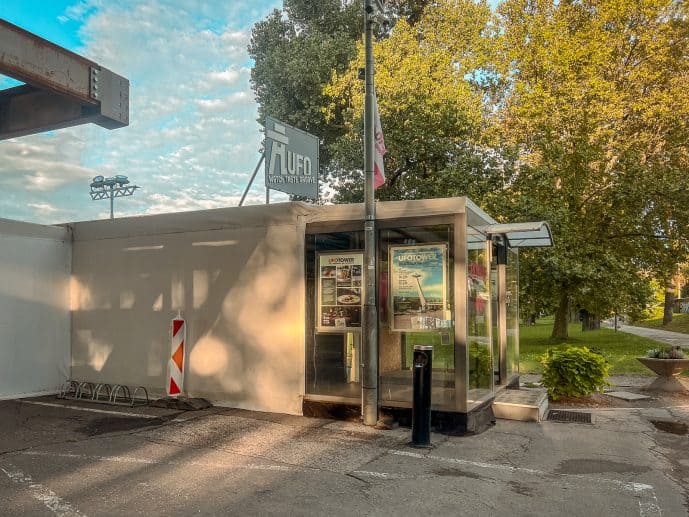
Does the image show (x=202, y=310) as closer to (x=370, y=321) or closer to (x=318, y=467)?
(x=370, y=321)

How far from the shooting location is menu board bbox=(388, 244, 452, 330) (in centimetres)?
785

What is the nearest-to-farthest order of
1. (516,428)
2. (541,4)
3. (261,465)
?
(261,465)
(516,428)
(541,4)

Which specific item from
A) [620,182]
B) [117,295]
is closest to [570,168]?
[620,182]

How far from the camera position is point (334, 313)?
334 inches

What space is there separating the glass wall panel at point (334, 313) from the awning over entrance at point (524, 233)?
2318 millimetres

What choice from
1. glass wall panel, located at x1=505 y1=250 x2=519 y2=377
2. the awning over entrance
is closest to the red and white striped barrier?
the awning over entrance

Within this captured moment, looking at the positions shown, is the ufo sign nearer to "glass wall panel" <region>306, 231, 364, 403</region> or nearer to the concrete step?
"glass wall panel" <region>306, 231, 364, 403</region>

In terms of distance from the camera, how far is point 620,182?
67.6 ft

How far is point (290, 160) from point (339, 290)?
5080 mm

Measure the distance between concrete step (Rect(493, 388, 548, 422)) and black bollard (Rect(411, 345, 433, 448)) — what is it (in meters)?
2.31

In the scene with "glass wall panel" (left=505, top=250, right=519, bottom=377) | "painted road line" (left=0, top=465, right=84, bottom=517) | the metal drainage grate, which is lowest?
the metal drainage grate

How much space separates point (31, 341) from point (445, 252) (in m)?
7.68

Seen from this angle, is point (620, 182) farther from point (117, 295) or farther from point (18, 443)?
point (18, 443)

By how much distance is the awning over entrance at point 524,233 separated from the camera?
903 centimetres
